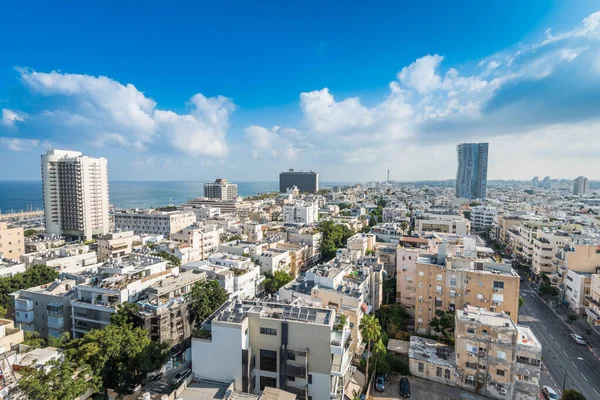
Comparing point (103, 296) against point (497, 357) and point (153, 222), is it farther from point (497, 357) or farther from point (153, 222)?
point (153, 222)

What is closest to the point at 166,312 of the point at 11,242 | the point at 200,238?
the point at 200,238

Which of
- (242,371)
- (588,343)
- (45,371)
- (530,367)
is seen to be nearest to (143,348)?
(45,371)

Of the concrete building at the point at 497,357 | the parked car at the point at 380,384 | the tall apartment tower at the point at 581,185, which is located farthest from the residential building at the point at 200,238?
the tall apartment tower at the point at 581,185

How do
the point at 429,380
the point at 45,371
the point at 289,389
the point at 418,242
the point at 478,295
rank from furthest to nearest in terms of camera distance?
the point at 418,242 → the point at 478,295 → the point at 429,380 → the point at 289,389 → the point at 45,371

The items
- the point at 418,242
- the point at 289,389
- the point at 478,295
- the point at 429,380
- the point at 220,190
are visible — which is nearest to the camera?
the point at 289,389

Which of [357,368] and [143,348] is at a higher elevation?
[143,348]

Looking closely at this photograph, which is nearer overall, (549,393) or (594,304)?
(549,393)

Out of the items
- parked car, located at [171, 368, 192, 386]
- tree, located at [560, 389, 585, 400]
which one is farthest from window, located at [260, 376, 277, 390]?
tree, located at [560, 389, 585, 400]

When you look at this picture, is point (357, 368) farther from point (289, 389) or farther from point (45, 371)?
point (45, 371)
